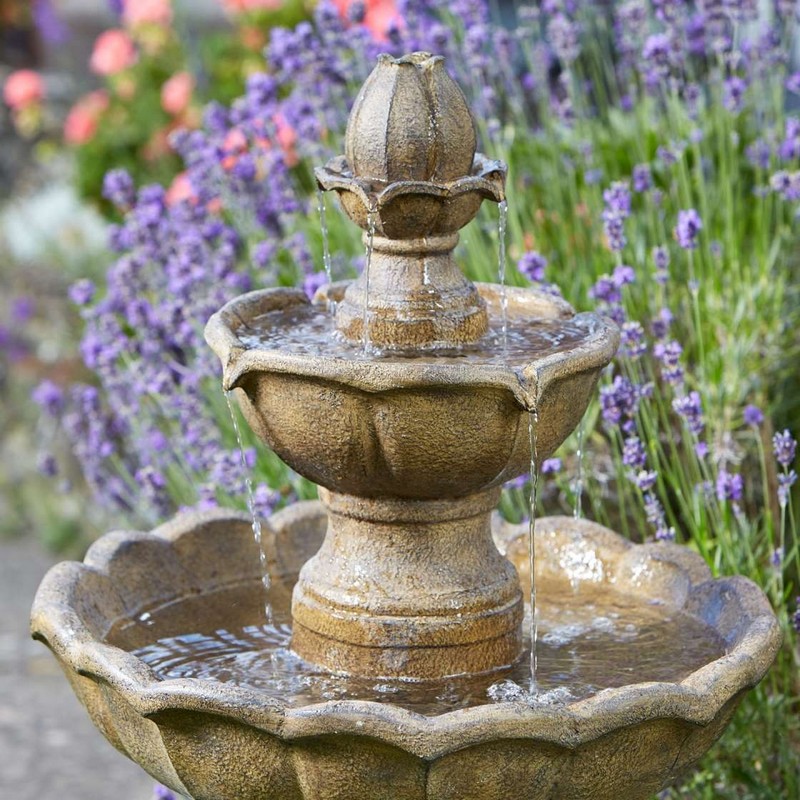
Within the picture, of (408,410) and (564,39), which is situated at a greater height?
(564,39)

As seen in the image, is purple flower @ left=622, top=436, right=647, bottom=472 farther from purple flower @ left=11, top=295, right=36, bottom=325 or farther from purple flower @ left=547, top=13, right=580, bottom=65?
purple flower @ left=11, top=295, right=36, bottom=325

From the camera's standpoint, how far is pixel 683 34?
402 cm

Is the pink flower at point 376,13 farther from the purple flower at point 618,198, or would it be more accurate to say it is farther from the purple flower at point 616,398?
the purple flower at point 616,398

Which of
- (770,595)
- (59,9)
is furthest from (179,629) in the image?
(59,9)

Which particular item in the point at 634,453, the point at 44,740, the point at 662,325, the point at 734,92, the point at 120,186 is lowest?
the point at 44,740

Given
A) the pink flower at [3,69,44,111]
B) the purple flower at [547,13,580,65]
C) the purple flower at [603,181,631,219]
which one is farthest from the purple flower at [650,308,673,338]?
the pink flower at [3,69,44,111]

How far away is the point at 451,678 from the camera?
2.41m

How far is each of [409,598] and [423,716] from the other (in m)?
0.41

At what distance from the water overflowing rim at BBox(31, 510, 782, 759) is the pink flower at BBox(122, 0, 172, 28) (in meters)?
5.77

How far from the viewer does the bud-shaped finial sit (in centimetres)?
Result: 228

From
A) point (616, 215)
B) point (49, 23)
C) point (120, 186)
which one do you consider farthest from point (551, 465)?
point (49, 23)

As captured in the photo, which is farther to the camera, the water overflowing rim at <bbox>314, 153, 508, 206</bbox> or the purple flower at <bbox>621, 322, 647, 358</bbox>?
the purple flower at <bbox>621, 322, 647, 358</bbox>

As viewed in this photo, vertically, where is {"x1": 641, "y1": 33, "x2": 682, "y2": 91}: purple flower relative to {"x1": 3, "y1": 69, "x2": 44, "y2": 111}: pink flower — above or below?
above

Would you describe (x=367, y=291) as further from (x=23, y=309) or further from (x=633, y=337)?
(x=23, y=309)
